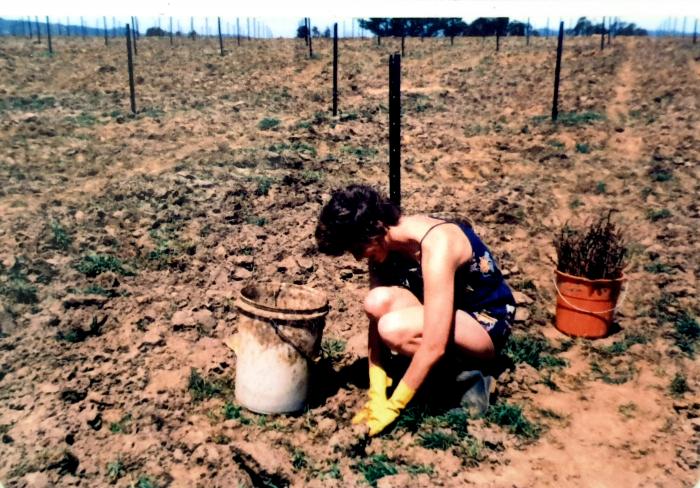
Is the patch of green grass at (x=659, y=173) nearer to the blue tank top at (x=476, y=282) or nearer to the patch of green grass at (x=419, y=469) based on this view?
the blue tank top at (x=476, y=282)

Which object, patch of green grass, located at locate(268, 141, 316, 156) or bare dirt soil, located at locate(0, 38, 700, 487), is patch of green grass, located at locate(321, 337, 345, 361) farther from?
patch of green grass, located at locate(268, 141, 316, 156)

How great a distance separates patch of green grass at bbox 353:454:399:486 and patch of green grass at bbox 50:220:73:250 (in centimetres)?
325

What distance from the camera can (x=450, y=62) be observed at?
18.9 metres

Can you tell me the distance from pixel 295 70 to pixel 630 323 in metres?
14.6

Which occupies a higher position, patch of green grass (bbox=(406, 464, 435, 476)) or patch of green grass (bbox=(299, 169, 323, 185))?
patch of green grass (bbox=(299, 169, 323, 185))

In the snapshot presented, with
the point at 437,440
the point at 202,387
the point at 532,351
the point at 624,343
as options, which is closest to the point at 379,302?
the point at 437,440

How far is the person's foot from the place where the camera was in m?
2.83

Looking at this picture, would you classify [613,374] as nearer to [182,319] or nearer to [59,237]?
[182,319]

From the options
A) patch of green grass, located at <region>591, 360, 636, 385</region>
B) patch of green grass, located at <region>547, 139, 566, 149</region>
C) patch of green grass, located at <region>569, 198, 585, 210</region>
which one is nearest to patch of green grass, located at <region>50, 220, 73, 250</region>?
patch of green grass, located at <region>591, 360, 636, 385</region>

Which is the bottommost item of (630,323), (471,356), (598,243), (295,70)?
(630,323)

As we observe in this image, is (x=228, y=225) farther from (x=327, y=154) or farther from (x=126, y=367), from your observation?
(x=327, y=154)

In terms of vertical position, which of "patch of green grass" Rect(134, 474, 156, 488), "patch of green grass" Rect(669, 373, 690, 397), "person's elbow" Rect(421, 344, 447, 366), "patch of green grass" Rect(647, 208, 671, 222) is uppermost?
"patch of green grass" Rect(647, 208, 671, 222)

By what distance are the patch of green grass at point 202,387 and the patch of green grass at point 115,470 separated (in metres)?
0.57

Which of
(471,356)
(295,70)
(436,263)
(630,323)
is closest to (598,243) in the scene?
(630,323)
